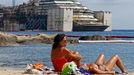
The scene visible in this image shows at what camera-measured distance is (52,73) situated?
10.0 metres

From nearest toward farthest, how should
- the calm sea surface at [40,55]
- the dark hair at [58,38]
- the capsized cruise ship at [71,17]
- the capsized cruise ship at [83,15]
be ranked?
the dark hair at [58,38] < the calm sea surface at [40,55] < the capsized cruise ship at [71,17] < the capsized cruise ship at [83,15]

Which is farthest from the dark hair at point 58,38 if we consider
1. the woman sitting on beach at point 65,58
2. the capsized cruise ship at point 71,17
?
the capsized cruise ship at point 71,17

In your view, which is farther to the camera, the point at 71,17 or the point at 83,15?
the point at 83,15

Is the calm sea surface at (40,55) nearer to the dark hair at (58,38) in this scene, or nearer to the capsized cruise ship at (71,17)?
the dark hair at (58,38)

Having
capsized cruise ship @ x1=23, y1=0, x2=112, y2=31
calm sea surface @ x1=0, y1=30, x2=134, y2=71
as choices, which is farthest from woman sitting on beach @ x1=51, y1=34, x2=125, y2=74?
capsized cruise ship @ x1=23, y1=0, x2=112, y2=31

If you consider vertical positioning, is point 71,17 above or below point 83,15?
below

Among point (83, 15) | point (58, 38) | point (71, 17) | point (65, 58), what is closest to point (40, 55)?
point (65, 58)

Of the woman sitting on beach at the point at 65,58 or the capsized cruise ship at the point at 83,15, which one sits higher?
the woman sitting on beach at the point at 65,58

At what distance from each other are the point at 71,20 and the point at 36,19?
10.0 metres

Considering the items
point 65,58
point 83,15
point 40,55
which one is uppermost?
point 65,58

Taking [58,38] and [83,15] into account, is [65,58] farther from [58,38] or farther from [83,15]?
[83,15]

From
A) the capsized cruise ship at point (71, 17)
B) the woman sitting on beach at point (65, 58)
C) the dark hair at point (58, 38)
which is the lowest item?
the capsized cruise ship at point (71, 17)

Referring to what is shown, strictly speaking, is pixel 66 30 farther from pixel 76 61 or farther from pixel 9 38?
pixel 76 61

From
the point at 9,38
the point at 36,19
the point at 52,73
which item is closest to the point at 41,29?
the point at 36,19
